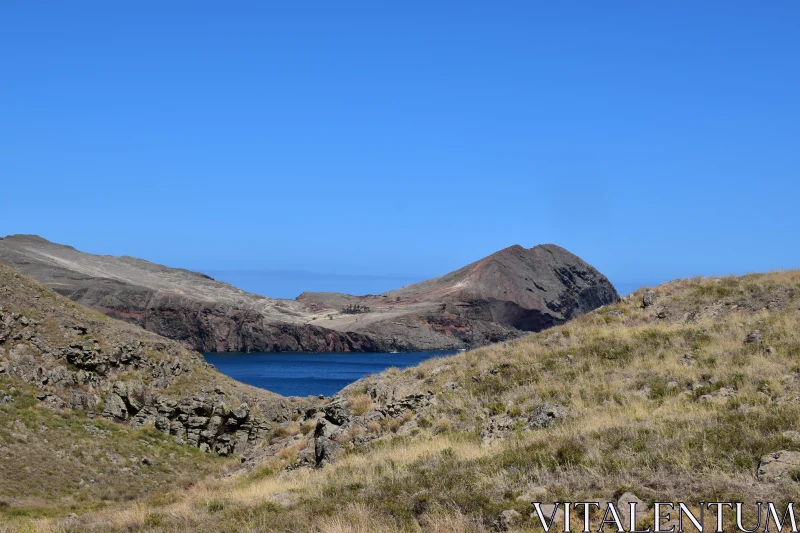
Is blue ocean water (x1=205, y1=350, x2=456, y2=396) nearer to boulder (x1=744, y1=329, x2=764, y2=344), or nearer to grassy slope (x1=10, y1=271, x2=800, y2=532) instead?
grassy slope (x1=10, y1=271, x2=800, y2=532)

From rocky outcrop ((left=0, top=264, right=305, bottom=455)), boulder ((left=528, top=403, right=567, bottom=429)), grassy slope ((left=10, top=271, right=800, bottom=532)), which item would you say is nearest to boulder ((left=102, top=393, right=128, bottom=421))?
rocky outcrop ((left=0, top=264, right=305, bottom=455))

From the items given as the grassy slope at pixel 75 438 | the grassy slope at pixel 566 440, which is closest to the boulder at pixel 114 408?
the grassy slope at pixel 75 438

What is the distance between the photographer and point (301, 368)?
124 meters

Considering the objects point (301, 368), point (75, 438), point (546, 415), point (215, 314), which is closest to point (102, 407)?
point (75, 438)

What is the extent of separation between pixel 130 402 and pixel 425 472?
31.5 metres

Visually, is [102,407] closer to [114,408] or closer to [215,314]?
[114,408]

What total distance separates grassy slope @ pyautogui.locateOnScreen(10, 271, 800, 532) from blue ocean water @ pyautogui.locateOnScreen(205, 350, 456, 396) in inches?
2294

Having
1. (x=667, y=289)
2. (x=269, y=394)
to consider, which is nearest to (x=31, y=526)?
(x=667, y=289)

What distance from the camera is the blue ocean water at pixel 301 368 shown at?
3698 inches

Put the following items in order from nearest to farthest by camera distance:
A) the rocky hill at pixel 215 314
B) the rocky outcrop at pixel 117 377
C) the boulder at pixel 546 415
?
the boulder at pixel 546 415 < the rocky outcrop at pixel 117 377 < the rocky hill at pixel 215 314

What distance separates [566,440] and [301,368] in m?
113

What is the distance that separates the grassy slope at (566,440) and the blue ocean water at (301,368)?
58.3 m

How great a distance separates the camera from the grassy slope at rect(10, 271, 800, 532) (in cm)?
1134

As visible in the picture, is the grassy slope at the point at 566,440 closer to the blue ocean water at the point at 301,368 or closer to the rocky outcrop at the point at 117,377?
the rocky outcrop at the point at 117,377
